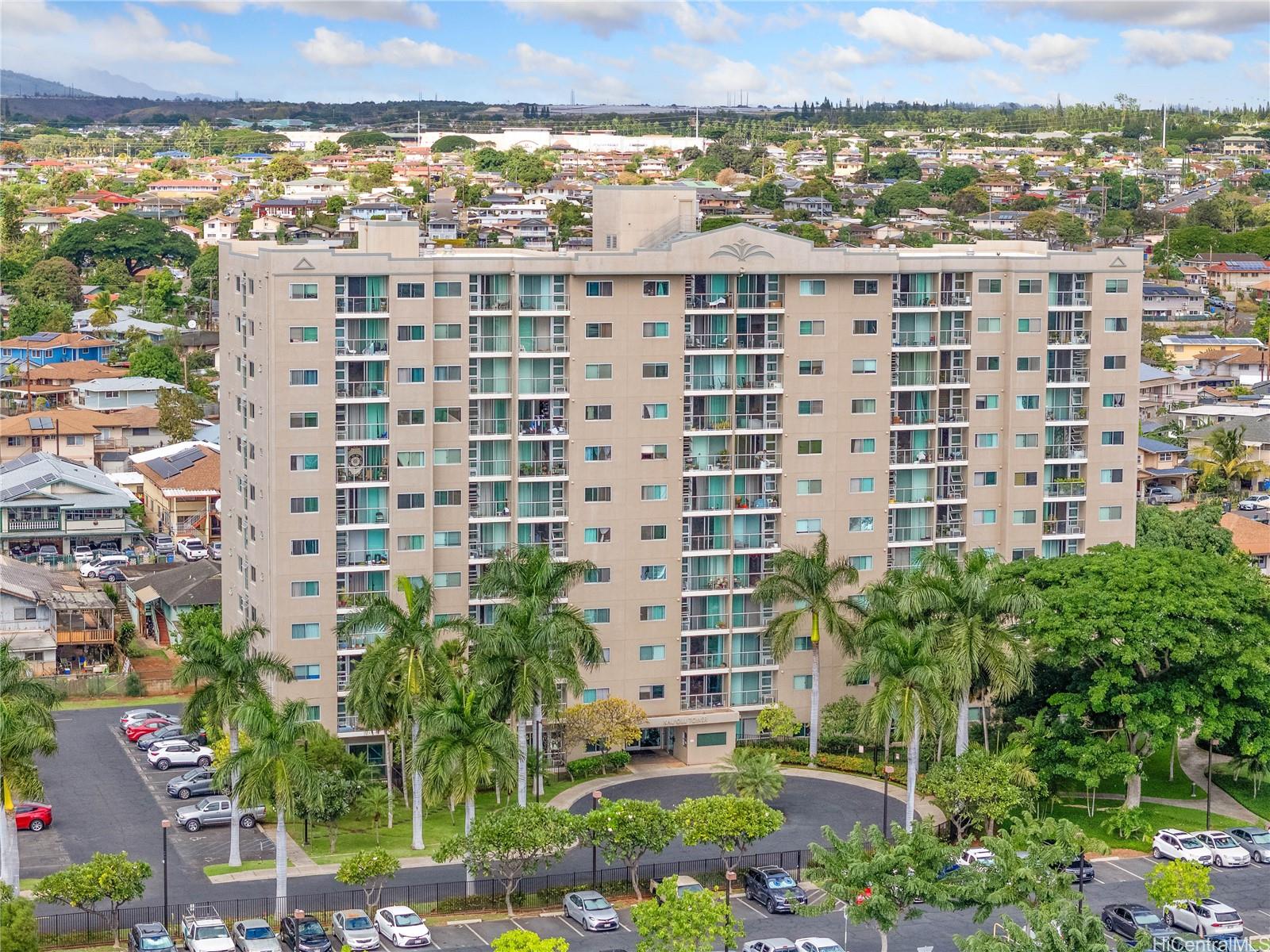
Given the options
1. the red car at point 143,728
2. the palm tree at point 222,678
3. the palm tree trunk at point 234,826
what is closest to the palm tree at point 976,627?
the palm tree at point 222,678

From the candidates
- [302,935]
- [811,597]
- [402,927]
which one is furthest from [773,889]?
[811,597]

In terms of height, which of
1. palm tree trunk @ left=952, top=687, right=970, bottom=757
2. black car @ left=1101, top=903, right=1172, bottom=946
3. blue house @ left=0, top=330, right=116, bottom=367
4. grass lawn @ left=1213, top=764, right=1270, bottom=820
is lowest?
black car @ left=1101, top=903, right=1172, bottom=946

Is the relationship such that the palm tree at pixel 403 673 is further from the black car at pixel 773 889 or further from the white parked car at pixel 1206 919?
the white parked car at pixel 1206 919

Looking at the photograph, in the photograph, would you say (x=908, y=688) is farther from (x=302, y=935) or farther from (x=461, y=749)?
(x=302, y=935)

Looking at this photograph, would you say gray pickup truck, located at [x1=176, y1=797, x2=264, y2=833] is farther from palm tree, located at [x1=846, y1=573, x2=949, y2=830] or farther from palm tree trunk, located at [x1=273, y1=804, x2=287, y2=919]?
palm tree, located at [x1=846, y1=573, x2=949, y2=830]

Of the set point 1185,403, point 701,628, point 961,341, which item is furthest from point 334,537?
point 1185,403

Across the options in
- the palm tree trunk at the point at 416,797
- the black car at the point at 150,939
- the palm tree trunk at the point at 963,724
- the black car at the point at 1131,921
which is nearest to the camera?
the black car at the point at 150,939

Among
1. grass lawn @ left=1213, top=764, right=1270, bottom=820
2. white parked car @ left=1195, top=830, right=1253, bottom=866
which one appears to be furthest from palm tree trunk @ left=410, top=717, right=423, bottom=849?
grass lawn @ left=1213, top=764, right=1270, bottom=820
